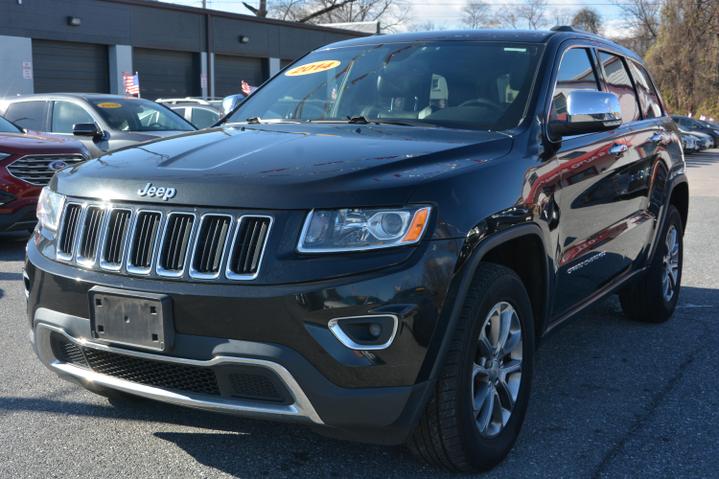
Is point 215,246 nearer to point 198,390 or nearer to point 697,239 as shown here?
point 198,390

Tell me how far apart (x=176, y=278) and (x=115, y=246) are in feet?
1.11

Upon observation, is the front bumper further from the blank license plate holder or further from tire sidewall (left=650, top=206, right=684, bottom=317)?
tire sidewall (left=650, top=206, right=684, bottom=317)

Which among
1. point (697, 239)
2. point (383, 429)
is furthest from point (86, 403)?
point (697, 239)

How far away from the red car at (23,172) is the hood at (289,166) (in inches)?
203

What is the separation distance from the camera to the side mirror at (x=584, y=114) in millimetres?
3867

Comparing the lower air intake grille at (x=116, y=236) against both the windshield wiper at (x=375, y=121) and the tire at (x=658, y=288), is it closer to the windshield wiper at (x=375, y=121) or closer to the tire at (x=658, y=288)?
the windshield wiper at (x=375, y=121)

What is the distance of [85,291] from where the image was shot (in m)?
3.08

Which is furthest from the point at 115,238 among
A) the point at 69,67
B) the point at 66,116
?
the point at 69,67

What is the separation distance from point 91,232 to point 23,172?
19.2 ft

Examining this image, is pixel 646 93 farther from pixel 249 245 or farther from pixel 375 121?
pixel 249 245

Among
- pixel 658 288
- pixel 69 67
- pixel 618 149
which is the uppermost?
pixel 69 67

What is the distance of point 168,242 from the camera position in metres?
2.98

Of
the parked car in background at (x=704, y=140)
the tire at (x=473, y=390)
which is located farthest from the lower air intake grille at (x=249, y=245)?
the parked car in background at (x=704, y=140)

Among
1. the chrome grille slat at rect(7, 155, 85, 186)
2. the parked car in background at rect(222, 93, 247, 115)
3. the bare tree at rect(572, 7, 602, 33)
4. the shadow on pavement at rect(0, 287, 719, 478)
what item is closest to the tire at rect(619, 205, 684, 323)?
the shadow on pavement at rect(0, 287, 719, 478)
